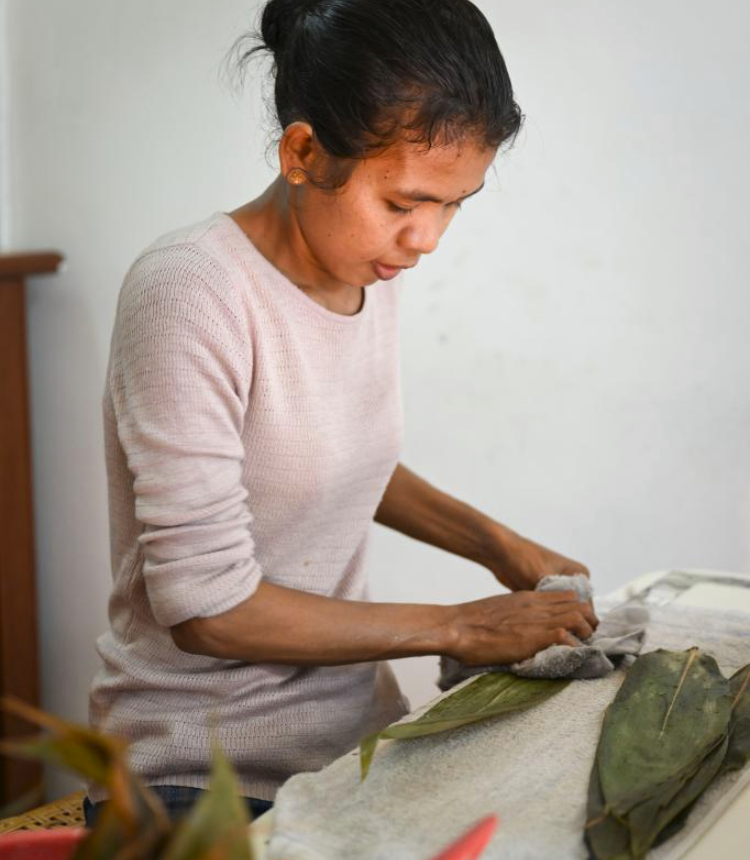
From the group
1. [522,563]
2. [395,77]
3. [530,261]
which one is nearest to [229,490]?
[395,77]

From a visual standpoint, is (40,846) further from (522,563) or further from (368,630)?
(522,563)

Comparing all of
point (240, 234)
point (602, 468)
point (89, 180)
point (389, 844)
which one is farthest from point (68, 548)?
point (389, 844)

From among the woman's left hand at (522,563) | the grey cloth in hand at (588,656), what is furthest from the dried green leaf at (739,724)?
the woman's left hand at (522,563)

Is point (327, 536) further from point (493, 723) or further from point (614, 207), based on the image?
point (614, 207)

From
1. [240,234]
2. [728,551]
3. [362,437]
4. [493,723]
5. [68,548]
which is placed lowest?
[68,548]

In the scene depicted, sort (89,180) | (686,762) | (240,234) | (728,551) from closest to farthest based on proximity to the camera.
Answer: (686,762), (240,234), (728,551), (89,180)

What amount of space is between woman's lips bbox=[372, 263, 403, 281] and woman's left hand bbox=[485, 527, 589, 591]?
0.45m

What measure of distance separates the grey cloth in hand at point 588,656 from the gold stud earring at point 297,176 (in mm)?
529

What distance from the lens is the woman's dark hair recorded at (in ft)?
3.84

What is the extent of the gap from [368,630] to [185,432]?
28cm

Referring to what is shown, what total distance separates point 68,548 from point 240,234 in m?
1.68

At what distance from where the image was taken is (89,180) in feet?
8.70

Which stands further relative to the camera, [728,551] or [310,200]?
[728,551]

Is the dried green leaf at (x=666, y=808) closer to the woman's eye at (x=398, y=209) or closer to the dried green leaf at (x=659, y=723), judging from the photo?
the dried green leaf at (x=659, y=723)
